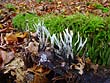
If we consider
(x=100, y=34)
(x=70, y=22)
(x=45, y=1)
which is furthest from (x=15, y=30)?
(x=45, y=1)

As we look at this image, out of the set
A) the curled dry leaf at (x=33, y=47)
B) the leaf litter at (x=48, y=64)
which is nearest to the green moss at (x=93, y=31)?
the leaf litter at (x=48, y=64)

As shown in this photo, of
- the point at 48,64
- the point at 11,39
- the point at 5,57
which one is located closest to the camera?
the point at 48,64

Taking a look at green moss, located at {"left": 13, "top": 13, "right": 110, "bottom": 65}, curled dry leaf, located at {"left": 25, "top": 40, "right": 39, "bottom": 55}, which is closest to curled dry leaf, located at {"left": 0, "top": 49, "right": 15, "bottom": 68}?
curled dry leaf, located at {"left": 25, "top": 40, "right": 39, "bottom": 55}

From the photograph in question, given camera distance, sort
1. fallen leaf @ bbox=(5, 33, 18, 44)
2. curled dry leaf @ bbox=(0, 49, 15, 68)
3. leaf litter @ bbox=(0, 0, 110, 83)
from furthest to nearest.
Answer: fallen leaf @ bbox=(5, 33, 18, 44) < curled dry leaf @ bbox=(0, 49, 15, 68) < leaf litter @ bbox=(0, 0, 110, 83)

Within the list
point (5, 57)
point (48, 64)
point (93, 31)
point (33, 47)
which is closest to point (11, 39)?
point (5, 57)

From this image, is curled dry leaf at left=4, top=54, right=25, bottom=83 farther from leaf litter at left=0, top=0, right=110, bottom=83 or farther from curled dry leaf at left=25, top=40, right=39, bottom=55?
curled dry leaf at left=25, top=40, right=39, bottom=55

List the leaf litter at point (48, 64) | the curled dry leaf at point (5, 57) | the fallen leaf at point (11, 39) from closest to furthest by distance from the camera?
the leaf litter at point (48, 64), the curled dry leaf at point (5, 57), the fallen leaf at point (11, 39)

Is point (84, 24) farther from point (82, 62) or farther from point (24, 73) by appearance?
point (24, 73)

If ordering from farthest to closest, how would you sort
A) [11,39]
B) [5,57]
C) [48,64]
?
[11,39] → [5,57] → [48,64]

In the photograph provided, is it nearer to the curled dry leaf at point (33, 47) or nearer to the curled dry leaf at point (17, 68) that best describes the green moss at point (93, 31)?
the curled dry leaf at point (33, 47)

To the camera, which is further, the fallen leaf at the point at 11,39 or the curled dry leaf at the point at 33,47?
the fallen leaf at the point at 11,39

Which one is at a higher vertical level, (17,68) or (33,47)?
(33,47)

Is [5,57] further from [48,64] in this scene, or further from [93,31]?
[93,31]
